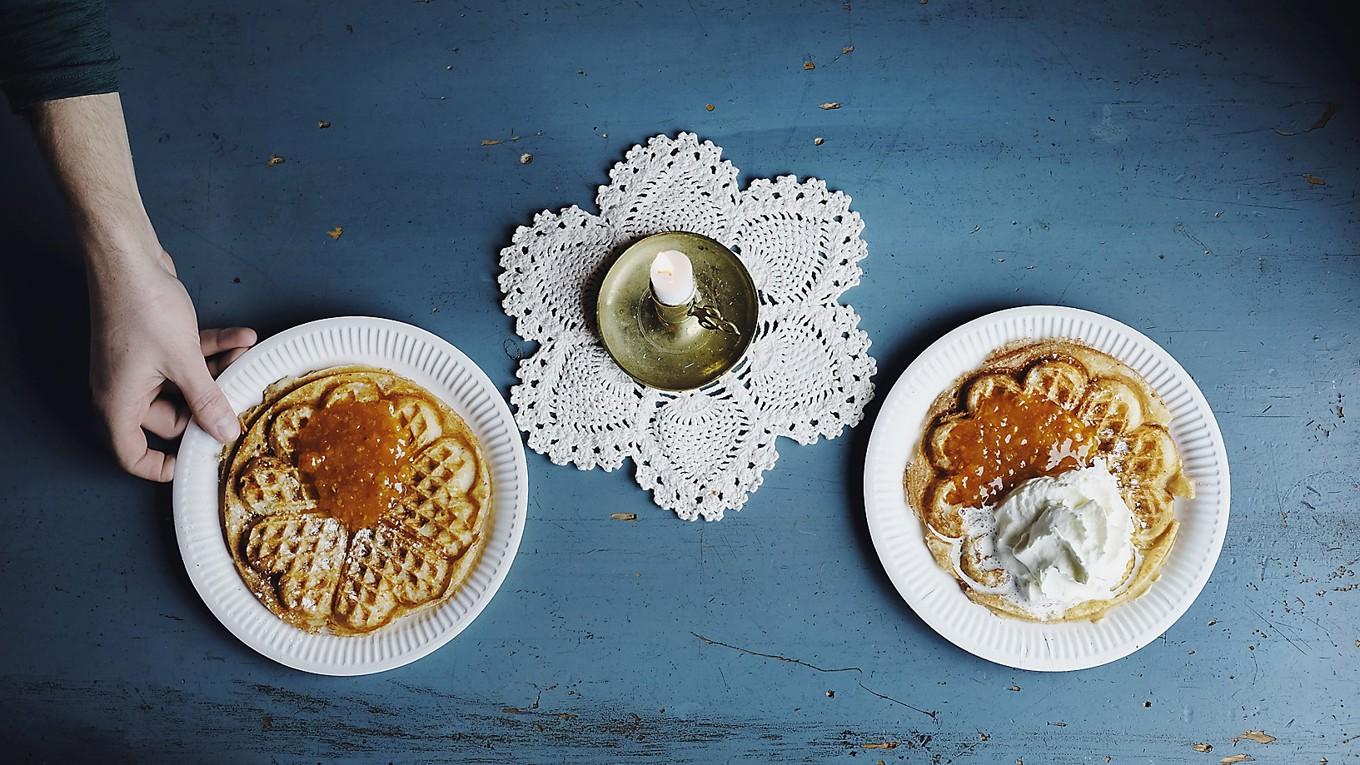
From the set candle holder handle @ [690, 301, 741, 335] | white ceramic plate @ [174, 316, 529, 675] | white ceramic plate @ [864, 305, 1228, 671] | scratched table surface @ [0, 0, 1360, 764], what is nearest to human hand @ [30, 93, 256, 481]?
white ceramic plate @ [174, 316, 529, 675]

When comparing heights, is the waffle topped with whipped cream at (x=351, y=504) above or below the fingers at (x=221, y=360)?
below

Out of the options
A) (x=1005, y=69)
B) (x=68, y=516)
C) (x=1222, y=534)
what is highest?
(x=1005, y=69)

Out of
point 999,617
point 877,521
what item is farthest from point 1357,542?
point 877,521

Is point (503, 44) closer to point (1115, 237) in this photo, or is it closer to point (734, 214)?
point (734, 214)

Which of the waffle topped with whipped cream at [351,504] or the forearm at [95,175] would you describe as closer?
the forearm at [95,175]

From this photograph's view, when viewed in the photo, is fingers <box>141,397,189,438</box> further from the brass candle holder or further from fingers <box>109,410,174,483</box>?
the brass candle holder

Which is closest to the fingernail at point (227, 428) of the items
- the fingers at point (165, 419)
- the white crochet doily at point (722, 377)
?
the fingers at point (165, 419)

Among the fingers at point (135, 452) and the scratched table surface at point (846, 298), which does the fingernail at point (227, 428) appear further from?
the scratched table surface at point (846, 298)
